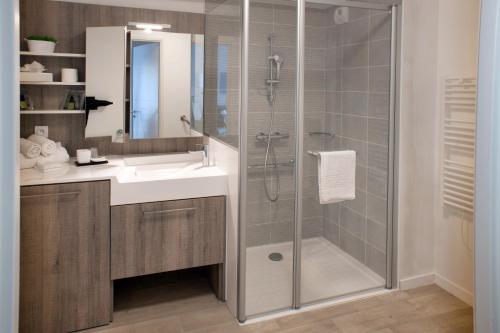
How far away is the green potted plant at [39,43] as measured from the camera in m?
2.62

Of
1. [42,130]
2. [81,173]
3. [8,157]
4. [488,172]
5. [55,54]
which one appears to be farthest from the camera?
→ [42,130]

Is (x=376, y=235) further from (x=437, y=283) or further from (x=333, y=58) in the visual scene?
(x=333, y=58)

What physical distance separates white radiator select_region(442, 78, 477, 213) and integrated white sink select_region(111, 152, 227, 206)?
5.23ft

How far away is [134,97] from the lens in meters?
2.95

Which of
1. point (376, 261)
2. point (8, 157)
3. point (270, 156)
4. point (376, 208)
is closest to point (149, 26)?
point (270, 156)

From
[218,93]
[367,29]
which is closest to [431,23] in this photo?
[367,29]

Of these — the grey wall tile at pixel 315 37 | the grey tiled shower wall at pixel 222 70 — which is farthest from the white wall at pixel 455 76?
the grey tiled shower wall at pixel 222 70

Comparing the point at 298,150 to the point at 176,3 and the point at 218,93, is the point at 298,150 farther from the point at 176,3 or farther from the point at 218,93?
the point at 176,3

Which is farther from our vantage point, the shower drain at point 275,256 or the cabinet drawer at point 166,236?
the shower drain at point 275,256

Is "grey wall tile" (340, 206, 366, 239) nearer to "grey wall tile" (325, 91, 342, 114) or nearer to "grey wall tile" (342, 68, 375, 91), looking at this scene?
"grey wall tile" (325, 91, 342, 114)

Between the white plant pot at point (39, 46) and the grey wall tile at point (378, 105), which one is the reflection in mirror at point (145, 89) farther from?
the grey wall tile at point (378, 105)

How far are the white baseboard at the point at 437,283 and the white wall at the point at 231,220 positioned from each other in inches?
50.0

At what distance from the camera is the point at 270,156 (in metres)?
2.54

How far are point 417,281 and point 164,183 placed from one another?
6.56ft
